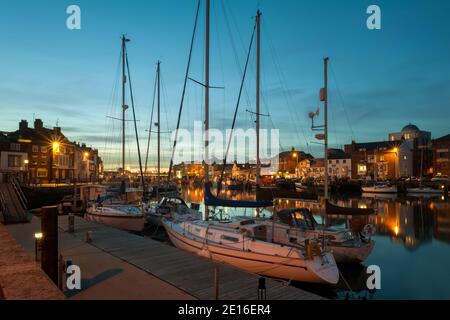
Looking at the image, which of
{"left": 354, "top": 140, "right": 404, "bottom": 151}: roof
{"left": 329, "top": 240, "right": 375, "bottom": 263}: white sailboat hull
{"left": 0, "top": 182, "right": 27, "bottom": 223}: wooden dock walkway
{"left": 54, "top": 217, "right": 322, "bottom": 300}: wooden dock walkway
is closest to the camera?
{"left": 54, "top": 217, "right": 322, "bottom": 300}: wooden dock walkway

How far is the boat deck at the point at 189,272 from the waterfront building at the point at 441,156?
351 feet

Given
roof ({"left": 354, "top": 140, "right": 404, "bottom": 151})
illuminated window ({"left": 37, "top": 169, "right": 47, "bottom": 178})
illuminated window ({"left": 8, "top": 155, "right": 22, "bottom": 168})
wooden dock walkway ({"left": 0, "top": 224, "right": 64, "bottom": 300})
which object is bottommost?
wooden dock walkway ({"left": 0, "top": 224, "right": 64, "bottom": 300})

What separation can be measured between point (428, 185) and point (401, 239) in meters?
68.8

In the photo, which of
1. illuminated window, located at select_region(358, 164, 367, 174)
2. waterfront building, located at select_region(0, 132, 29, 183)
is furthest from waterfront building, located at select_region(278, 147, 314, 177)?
waterfront building, located at select_region(0, 132, 29, 183)

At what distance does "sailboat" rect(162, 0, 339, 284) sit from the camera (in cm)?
1191

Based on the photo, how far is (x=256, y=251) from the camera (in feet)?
43.0

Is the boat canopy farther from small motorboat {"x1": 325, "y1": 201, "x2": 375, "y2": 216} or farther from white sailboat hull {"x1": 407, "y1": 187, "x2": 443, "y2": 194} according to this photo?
white sailboat hull {"x1": 407, "y1": 187, "x2": 443, "y2": 194}

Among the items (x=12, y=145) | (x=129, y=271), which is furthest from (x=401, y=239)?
(x=12, y=145)

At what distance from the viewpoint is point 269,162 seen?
5561 inches

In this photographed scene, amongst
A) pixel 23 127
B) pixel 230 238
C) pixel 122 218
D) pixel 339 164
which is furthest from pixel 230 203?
pixel 339 164

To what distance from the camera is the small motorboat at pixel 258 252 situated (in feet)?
39.0

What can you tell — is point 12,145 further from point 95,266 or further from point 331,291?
point 331,291

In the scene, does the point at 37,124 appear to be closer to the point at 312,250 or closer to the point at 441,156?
the point at 312,250

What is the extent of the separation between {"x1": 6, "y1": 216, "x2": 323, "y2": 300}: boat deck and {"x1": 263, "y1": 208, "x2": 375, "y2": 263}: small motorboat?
5.22 meters
